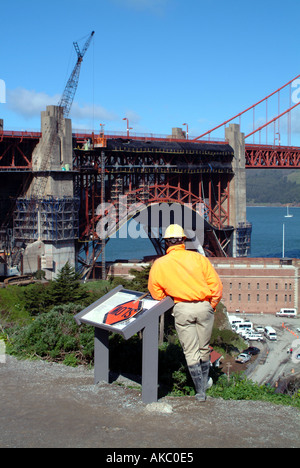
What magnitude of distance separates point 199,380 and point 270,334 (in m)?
31.8

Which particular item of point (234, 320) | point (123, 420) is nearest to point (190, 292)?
point (123, 420)

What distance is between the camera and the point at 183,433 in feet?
20.7

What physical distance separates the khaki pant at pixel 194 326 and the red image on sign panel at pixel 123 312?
0.52 m

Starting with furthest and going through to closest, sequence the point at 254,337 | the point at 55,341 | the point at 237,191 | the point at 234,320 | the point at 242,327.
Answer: the point at 237,191, the point at 234,320, the point at 242,327, the point at 254,337, the point at 55,341

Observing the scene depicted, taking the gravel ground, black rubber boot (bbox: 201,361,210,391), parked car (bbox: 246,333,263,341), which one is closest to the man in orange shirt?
black rubber boot (bbox: 201,361,210,391)

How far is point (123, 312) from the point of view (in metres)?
7.71

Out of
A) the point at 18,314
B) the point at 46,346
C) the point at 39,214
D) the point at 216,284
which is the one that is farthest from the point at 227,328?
the point at 216,284

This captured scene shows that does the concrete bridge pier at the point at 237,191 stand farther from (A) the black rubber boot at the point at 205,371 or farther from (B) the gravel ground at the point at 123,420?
(A) the black rubber boot at the point at 205,371

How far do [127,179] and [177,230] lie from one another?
39275 mm

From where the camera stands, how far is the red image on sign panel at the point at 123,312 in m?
7.55

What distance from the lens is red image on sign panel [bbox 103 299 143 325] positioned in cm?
755

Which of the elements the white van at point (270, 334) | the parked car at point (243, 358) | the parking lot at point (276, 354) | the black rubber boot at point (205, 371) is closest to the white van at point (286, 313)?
the parking lot at point (276, 354)

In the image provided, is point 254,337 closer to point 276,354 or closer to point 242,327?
point 242,327
